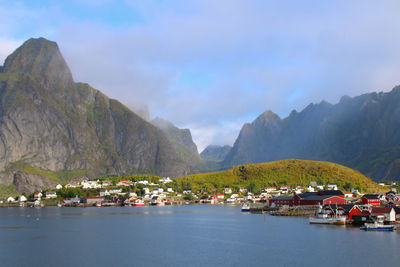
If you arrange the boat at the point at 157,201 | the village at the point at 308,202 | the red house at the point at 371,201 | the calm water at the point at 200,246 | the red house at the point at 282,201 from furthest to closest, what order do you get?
the boat at the point at 157,201, the red house at the point at 282,201, the red house at the point at 371,201, the village at the point at 308,202, the calm water at the point at 200,246

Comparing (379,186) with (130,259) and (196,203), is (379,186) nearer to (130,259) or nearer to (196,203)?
(196,203)

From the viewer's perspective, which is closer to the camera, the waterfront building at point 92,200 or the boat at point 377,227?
the boat at point 377,227

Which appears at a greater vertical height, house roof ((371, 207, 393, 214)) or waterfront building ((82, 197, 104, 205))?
house roof ((371, 207, 393, 214))

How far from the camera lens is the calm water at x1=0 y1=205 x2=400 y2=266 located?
166ft

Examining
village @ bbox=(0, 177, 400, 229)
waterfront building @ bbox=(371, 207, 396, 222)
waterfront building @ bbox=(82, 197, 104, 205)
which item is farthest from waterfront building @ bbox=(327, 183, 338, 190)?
waterfront building @ bbox=(371, 207, 396, 222)

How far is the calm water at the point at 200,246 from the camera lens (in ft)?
166

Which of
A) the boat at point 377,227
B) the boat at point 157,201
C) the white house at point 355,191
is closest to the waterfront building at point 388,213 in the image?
the boat at point 377,227

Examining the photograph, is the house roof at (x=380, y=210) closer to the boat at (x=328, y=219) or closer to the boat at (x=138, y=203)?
the boat at (x=328, y=219)

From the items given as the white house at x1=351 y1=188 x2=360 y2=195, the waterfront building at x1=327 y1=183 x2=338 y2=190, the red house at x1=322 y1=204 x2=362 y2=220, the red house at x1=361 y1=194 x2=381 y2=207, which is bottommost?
the red house at x1=322 y1=204 x2=362 y2=220

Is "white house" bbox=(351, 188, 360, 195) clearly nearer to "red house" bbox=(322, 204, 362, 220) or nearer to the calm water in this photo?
"red house" bbox=(322, 204, 362, 220)

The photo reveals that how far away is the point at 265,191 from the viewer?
199 m

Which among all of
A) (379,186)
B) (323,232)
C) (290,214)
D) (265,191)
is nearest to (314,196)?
(290,214)

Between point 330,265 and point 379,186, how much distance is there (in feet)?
548

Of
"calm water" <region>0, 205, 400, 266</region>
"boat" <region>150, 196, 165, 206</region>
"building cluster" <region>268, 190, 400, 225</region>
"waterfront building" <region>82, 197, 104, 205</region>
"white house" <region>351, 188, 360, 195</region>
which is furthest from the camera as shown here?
"waterfront building" <region>82, 197, 104, 205</region>
